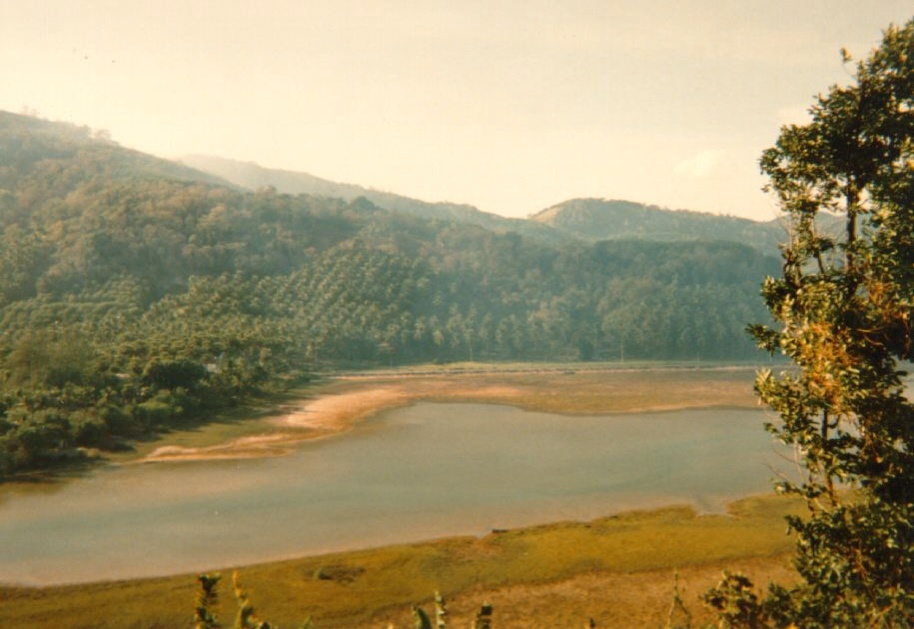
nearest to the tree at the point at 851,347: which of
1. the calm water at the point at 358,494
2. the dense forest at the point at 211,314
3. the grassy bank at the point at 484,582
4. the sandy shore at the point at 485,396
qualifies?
the grassy bank at the point at 484,582

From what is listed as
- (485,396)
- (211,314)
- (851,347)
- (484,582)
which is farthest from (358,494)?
(211,314)

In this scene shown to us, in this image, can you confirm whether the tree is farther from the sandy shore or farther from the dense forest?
the dense forest

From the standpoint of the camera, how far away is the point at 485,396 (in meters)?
101

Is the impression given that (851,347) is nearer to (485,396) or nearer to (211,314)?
(485,396)

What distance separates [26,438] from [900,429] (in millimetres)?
58201

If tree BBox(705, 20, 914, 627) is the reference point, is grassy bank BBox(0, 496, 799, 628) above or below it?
below

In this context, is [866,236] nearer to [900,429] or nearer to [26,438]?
[900,429]

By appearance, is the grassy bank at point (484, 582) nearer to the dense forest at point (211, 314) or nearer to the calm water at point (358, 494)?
the calm water at point (358, 494)

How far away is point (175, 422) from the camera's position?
71062 mm

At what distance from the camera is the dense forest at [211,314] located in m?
69.8

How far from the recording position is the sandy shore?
64875 mm

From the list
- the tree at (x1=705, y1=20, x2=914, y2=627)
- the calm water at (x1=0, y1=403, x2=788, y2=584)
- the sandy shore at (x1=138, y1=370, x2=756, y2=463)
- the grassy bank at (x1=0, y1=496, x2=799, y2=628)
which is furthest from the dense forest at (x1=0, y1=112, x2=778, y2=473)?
the tree at (x1=705, y1=20, x2=914, y2=627)

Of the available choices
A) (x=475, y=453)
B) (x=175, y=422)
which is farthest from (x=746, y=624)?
(x=175, y=422)

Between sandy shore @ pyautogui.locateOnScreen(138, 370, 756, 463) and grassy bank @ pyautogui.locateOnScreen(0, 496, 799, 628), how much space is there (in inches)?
1084
